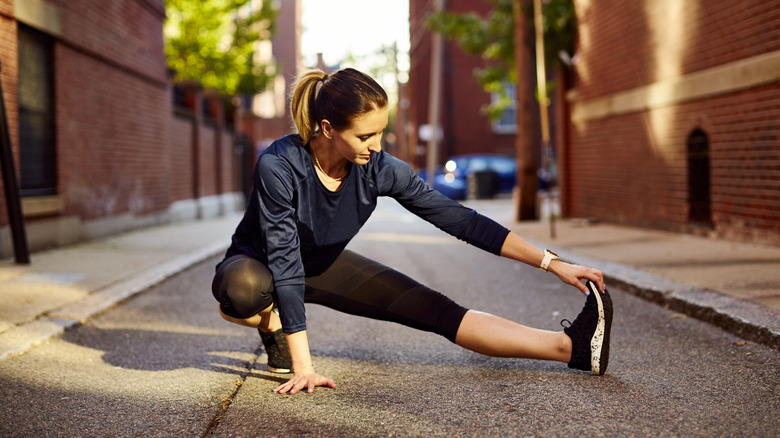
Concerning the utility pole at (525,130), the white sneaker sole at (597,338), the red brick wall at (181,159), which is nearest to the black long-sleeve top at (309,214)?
the white sneaker sole at (597,338)

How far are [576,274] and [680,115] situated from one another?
8.59 meters

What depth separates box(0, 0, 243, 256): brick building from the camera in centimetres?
995

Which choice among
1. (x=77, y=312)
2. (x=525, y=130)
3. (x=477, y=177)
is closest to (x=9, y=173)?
(x=77, y=312)

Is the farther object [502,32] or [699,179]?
[502,32]

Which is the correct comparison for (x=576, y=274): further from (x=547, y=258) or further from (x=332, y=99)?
(x=332, y=99)

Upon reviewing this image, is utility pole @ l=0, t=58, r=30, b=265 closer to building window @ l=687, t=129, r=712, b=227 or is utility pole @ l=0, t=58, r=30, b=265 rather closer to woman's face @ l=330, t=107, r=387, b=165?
woman's face @ l=330, t=107, r=387, b=165

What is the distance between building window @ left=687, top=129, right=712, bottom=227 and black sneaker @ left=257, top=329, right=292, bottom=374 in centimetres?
829

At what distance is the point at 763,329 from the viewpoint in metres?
4.64

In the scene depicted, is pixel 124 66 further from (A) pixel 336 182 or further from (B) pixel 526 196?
(A) pixel 336 182

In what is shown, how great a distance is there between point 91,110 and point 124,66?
184 centimetres

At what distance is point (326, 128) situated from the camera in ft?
11.5

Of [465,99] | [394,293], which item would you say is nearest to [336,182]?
[394,293]

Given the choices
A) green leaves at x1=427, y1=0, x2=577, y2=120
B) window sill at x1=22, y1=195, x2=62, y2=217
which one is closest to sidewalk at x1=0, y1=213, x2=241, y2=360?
window sill at x1=22, y1=195, x2=62, y2=217

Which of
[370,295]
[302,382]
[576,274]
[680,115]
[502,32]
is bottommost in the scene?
[302,382]
